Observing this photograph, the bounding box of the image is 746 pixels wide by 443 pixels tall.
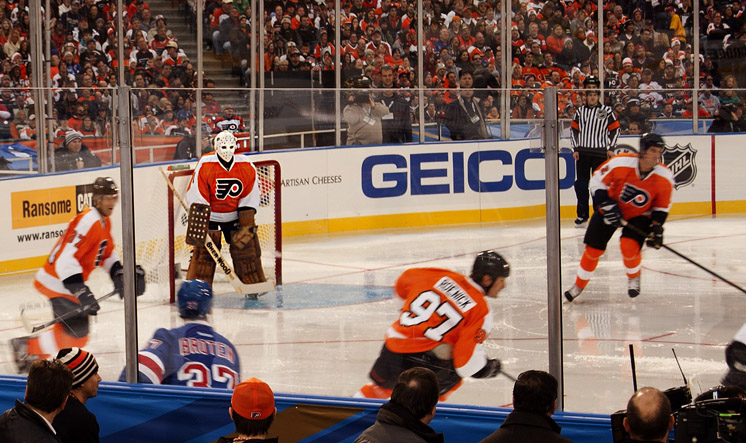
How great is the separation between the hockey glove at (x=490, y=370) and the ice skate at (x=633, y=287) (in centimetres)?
50

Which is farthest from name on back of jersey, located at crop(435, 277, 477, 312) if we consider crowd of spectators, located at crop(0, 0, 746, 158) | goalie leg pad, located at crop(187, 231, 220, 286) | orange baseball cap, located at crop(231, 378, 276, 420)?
crowd of spectators, located at crop(0, 0, 746, 158)

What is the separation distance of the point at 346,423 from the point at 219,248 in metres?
0.79

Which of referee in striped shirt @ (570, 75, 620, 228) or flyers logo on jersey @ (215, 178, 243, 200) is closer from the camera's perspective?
referee in striped shirt @ (570, 75, 620, 228)

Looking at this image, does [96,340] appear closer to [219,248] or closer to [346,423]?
[219,248]

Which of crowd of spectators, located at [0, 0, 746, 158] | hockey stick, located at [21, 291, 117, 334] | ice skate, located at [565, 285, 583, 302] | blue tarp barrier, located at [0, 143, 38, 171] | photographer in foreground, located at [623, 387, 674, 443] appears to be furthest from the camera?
crowd of spectators, located at [0, 0, 746, 158]

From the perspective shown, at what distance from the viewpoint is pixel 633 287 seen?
10.8 feet

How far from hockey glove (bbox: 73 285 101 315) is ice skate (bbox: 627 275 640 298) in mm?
1951

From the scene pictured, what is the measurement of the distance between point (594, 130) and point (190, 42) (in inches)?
301

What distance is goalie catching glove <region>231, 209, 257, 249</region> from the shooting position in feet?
11.8

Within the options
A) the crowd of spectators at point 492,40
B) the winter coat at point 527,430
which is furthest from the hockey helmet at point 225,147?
the crowd of spectators at point 492,40

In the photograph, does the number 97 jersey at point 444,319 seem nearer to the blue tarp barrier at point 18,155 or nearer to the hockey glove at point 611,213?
the hockey glove at point 611,213

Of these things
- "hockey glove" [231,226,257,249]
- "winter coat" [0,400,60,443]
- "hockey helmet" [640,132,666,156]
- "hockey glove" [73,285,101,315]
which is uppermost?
"hockey helmet" [640,132,666,156]

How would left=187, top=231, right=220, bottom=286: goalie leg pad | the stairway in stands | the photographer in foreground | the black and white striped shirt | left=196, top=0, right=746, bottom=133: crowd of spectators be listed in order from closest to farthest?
the photographer in foreground < the black and white striped shirt < left=187, top=231, right=220, bottom=286: goalie leg pad < the stairway in stands < left=196, top=0, right=746, bottom=133: crowd of spectators

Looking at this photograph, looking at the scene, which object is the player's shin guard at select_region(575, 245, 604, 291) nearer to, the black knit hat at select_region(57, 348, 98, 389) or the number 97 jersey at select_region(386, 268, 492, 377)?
the number 97 jersey at select_region(386, 268, 492, 377)
